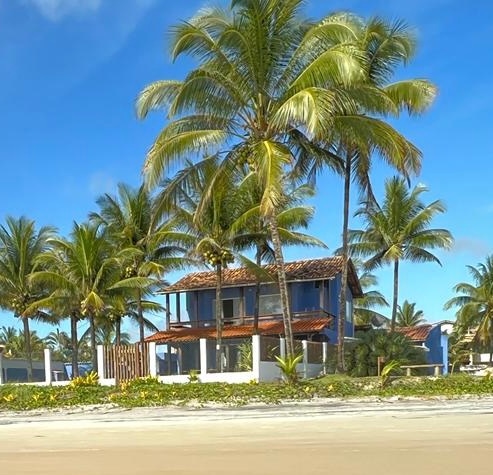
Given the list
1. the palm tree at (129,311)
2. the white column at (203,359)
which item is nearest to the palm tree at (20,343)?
the palm tree at (129,311)

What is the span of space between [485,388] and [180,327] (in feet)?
66.4

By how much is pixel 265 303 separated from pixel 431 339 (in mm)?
12607

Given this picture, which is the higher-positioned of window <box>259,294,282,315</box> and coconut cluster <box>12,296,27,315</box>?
coconut cluster <box>12,296,27,315</box>

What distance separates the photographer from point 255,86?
2042cm

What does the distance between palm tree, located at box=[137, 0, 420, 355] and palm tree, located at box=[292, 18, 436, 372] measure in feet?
0.31

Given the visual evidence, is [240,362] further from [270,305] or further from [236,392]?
[270,305]

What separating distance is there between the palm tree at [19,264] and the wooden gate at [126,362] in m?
10.7

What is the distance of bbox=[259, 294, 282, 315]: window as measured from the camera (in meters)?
34.6

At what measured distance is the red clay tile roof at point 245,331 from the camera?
31.5 m

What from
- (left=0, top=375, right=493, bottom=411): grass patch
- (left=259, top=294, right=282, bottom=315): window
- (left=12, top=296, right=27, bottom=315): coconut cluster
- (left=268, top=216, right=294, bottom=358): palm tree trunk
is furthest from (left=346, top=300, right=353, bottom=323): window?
(left=12, top=296, right=27, bottom=315): coconut cluster

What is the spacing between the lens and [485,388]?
18.5 metres

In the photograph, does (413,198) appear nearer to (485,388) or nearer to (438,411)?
(485,388)

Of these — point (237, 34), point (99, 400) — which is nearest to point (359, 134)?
point (237, 34)

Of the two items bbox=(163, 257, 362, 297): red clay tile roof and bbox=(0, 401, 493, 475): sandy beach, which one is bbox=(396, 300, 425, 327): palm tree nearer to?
bbox=(163, 257, 362, 297): red clay tile roof
